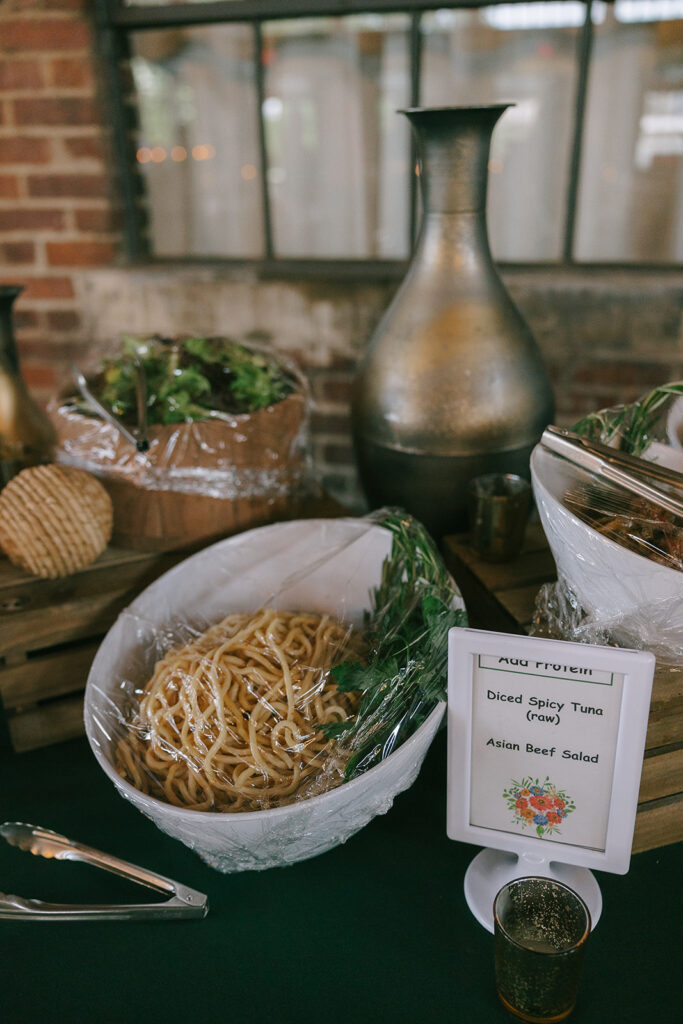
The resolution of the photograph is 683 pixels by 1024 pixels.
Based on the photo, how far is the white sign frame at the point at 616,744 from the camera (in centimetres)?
63

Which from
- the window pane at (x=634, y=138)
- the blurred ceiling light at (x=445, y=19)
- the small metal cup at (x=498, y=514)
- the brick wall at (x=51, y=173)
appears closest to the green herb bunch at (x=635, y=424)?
the small metal cup at (x=498, y=514)

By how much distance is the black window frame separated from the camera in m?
1.47

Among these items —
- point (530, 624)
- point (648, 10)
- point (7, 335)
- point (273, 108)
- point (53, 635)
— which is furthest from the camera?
point (273, 108)

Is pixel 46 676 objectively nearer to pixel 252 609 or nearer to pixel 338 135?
pixel 252 609

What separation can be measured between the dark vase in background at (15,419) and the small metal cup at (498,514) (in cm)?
62

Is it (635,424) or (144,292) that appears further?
(144,292)

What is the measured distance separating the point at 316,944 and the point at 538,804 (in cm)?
25

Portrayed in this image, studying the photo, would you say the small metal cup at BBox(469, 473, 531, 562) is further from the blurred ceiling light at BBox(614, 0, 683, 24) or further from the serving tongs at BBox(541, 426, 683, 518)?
the blurred ceiling light at BBox(614, 0, 683, 24)

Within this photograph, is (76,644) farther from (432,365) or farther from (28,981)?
(432,365)

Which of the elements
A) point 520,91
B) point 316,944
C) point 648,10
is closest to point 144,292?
point 520,91

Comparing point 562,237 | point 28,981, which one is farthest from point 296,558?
point 562,237

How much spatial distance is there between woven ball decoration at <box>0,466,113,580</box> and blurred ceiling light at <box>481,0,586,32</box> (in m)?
1.24

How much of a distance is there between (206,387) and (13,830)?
0.59 metres

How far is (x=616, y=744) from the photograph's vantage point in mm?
658
